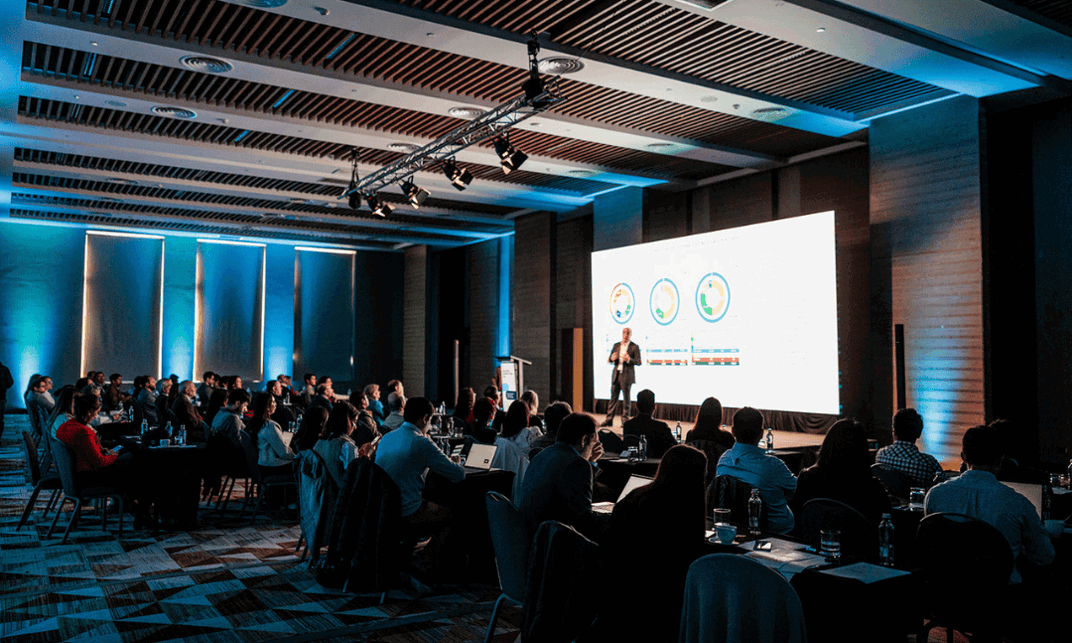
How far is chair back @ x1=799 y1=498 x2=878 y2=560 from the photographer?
10.9 ft

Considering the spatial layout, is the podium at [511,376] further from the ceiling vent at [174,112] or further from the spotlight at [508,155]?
the ceiling vent at [174,112]

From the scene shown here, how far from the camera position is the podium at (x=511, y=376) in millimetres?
14203

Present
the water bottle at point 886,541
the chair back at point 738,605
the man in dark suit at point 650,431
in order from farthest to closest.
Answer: the man in dark suit at point 650,431
the water bottle at point 886,541
the chair back at point 738,605

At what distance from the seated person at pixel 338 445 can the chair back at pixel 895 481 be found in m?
3.41

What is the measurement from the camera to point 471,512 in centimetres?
525

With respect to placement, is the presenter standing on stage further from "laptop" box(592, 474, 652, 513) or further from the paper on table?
the paper on table

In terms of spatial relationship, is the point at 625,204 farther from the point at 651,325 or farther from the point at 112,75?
the point at 112,75

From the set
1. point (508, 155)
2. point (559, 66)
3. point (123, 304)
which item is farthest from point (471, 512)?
point (123, 304)

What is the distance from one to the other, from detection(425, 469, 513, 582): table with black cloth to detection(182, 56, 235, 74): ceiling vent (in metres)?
4.65

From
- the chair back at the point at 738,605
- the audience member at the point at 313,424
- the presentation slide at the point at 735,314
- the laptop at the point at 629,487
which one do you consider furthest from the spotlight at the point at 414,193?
the chair back at the point at 738,605

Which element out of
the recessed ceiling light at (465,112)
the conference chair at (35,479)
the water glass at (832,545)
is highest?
the recessed ceiling light at (465,112)

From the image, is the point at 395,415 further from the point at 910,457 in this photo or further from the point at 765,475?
the point at 910,457

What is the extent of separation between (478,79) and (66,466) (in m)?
5.20

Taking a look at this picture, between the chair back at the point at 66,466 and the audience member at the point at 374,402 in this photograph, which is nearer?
the chair back at the point at 66,466
